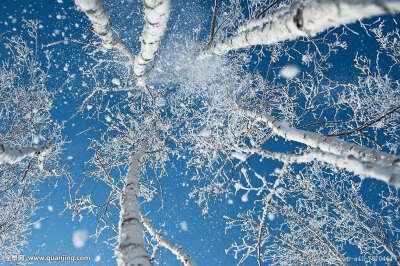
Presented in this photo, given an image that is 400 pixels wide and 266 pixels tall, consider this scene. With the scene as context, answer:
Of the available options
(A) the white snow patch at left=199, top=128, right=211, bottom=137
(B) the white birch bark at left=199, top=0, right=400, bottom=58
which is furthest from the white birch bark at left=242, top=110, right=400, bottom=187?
(A) the white snow patch at left=199, top=128, right=211, bottom=137

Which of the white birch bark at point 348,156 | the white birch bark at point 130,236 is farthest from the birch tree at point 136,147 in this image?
the white birch bark at point 348,156

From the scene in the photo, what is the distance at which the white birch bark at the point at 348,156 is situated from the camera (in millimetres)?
1311

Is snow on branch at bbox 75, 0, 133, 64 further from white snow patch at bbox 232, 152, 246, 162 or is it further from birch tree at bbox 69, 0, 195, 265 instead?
white snow patch at bbox 232, 152, 246, 162

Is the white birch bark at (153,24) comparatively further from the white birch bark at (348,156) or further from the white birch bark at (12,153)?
the white birch bark at (12,153)

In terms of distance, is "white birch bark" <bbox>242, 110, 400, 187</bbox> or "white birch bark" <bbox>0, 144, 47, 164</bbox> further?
"white birch bark" <bbox>0, 144, 47, 164</bbox>

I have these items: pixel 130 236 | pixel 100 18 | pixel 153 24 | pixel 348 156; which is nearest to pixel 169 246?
pixel 130 236

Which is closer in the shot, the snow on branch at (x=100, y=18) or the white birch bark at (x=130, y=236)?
the white birch bark at (x=130, y=236)

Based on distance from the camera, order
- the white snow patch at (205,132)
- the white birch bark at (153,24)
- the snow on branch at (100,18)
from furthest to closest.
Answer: the white snow patch at (205,132)
the snow on branch at (100,18)
the white birch bark at (153,24)

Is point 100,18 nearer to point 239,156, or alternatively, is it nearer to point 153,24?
point 153,24

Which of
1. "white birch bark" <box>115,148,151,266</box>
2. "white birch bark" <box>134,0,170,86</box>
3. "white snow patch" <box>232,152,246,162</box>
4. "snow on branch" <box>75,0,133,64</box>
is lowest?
"white birch bark" <box>115,148,151,266</box>

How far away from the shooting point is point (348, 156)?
1.60 m

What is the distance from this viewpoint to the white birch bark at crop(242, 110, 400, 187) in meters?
1.31

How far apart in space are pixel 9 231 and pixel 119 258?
6804 millimetres

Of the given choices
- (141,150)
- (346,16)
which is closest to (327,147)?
(346,16)
